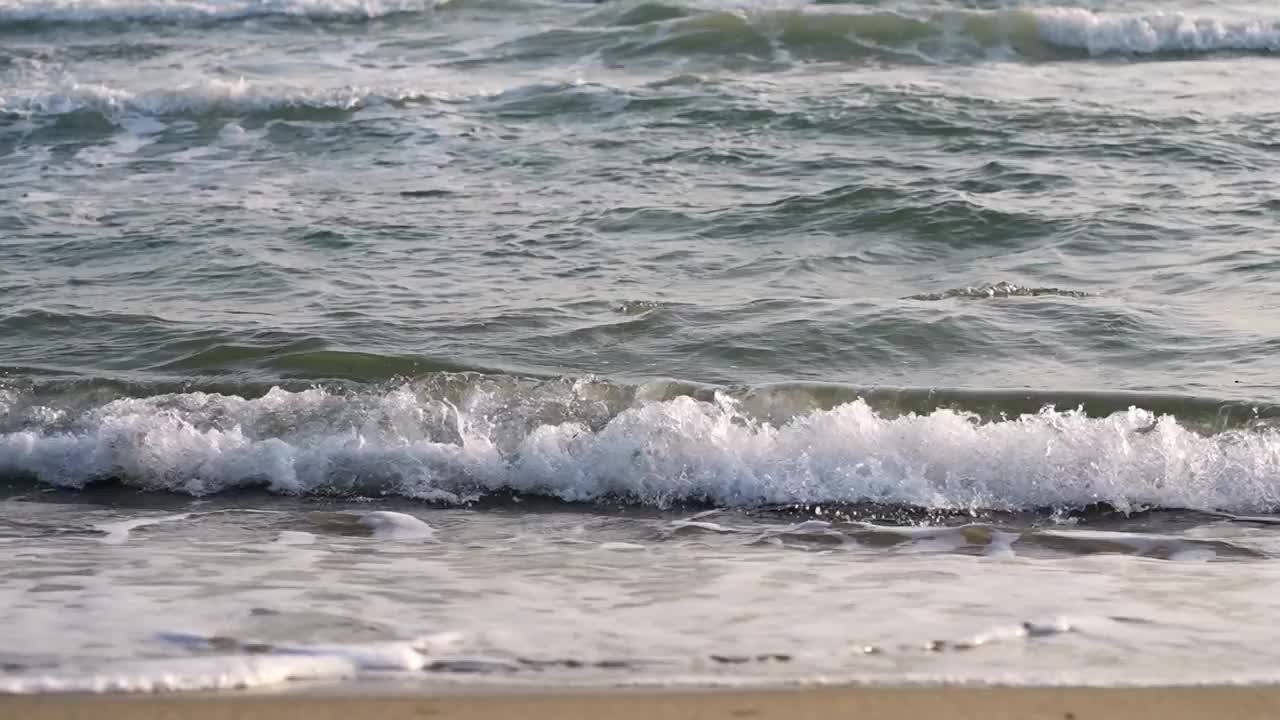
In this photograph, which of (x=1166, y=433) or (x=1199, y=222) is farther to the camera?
(x=1199, y=222)

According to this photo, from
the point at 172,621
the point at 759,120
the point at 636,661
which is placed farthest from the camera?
the point at 759,120

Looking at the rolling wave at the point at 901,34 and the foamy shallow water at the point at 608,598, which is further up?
the rolling wave at the point at 901,34

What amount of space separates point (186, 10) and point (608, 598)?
13872mm

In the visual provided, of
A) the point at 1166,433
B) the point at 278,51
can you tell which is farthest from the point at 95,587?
the point at 278,51

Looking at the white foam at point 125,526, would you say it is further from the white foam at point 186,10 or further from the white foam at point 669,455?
the white foam at point 186,10

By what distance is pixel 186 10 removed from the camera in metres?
16.4

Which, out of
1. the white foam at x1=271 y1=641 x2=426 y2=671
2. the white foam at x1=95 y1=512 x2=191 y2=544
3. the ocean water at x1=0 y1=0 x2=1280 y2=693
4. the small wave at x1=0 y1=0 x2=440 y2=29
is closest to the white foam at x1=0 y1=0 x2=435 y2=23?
the small wave at x1=0 y1=0 x2=440 y2=29

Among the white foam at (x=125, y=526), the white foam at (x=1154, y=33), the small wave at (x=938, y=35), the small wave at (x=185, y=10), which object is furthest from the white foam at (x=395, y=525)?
the small wave at (x=185, y=10)

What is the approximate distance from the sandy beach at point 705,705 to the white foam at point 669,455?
184cm

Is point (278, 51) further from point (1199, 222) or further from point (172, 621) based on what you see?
point (172, 621)

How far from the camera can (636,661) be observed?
11.1 feet

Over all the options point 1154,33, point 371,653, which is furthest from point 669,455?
point 1154,33

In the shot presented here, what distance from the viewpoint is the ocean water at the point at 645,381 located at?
3.65m

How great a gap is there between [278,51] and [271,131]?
3728 mm
